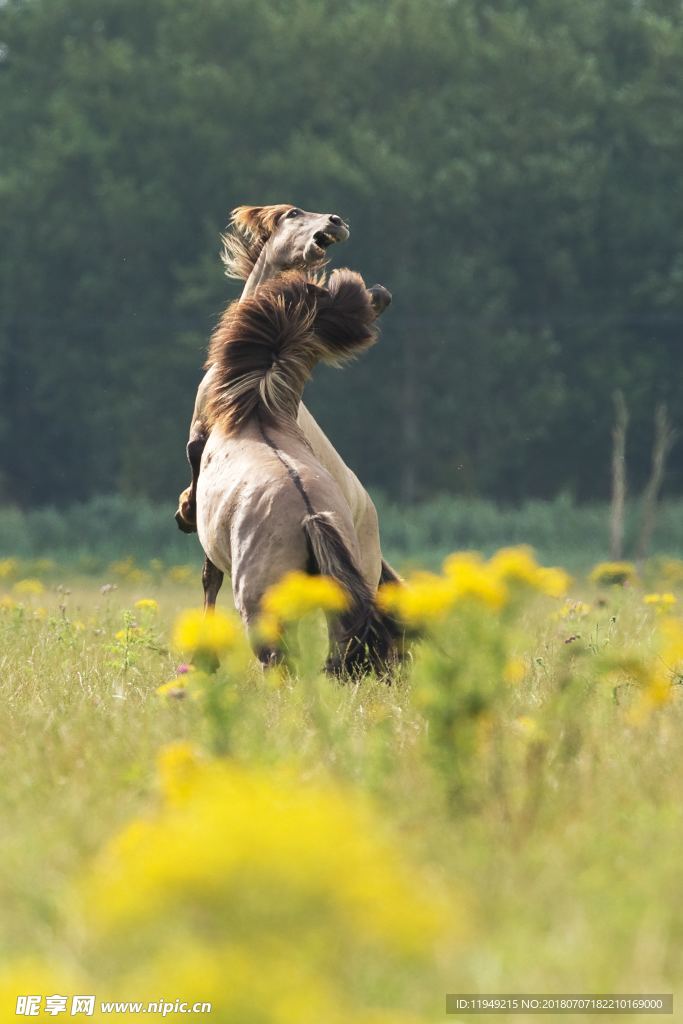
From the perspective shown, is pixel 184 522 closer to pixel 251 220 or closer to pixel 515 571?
pixel 251 220

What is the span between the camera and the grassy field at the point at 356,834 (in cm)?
166

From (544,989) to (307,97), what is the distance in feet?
105

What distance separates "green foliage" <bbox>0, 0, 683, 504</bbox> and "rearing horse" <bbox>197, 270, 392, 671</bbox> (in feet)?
80.7

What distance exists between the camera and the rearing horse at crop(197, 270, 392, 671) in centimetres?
529

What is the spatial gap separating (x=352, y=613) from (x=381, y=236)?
27325 mm

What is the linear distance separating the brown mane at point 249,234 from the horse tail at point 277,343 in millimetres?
1010

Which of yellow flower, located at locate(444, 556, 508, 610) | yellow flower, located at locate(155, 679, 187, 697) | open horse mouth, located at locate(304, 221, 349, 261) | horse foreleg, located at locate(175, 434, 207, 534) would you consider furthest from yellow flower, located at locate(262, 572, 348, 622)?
open horse mouth, located at locate(304, 221, 349, 261)

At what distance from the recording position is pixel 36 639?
7.16m

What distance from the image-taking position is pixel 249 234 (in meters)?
7.71

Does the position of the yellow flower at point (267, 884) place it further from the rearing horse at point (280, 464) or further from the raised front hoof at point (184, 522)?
the raised front hoof at point (184, 522)

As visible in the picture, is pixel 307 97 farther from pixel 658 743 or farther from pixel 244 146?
pixel 658 743

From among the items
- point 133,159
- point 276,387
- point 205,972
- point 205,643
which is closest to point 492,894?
point 205,643

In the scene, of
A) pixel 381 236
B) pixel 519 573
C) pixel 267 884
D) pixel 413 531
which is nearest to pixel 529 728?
pixel 519 573

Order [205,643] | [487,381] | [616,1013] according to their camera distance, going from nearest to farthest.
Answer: [616,1013] → [205,643] → [487,381]
